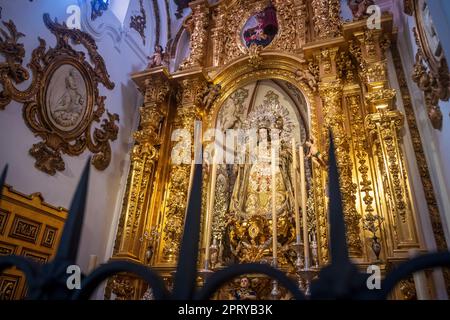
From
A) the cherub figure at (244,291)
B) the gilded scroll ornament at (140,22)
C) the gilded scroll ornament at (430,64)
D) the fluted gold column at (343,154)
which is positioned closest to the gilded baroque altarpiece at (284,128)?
the fluted gold column at (343,154)

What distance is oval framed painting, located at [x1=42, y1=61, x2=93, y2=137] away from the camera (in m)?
3.79

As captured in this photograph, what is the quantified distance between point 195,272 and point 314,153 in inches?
116

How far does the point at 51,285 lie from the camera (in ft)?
2.29

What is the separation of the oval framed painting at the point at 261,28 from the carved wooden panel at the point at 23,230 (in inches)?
139

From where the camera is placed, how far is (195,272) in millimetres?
700

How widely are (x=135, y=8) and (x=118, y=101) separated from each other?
6.28ft

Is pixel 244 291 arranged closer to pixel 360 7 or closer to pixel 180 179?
pixel 180 179

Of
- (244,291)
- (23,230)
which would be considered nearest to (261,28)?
(244,291)

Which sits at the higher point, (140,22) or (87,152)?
(140,22)

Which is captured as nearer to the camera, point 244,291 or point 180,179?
point 244,291

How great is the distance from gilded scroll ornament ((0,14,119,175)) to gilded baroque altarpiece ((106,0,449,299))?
0.57 metres

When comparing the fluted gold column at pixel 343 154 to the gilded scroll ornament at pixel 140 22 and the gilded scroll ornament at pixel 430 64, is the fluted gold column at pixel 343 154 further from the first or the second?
the gilded scroll ornament at pixel 140 22

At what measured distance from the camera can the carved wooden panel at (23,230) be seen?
302 centimetres
